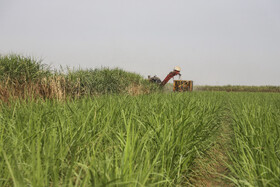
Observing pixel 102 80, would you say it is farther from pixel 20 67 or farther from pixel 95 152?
pixel 95 152

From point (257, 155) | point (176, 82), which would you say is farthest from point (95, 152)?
point (176, 82)

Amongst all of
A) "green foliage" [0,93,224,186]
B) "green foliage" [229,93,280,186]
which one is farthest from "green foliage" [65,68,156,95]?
"green foliage" [229,93,280,186]

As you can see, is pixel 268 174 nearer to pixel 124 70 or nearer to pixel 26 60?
pixel 26 60

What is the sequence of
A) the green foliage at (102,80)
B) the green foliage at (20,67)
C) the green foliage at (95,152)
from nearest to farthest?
the green foliage at (95,152)
the green foliage at (20,67)
the green foliage at (102,80)

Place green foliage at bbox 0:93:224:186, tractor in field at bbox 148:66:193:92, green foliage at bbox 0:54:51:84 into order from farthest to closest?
tractor in field at bbox 148:66:193:92
green foliage at bbox 0:54:51:84
green foliage at bbox 0:93:224:186

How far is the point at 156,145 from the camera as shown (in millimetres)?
1781

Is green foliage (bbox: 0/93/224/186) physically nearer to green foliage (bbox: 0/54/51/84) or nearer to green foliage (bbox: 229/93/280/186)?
green foliage (bbox: 229/93/280/186)

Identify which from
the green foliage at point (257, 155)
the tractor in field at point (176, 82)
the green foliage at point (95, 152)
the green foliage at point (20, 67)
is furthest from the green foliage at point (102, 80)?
the green foliage at point (257, 155)

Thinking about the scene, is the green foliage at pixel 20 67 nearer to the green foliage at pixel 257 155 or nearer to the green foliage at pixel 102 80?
the green foliage at pixel 102 80

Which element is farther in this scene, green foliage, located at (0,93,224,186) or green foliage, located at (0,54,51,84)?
green foliage, located at (0,54,51,84)

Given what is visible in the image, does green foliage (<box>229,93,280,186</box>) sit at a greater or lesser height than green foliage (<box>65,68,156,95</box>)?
lesser

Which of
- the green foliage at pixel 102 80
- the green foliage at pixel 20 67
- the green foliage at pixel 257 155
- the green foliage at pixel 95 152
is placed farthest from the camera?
the green foliage at pixel 102 80

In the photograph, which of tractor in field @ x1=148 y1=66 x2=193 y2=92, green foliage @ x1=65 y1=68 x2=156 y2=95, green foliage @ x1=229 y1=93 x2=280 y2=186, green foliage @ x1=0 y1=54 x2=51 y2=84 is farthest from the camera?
tractor in field @ x1=148 y1=66 x2=193 y2=92

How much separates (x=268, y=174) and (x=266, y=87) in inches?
1301
